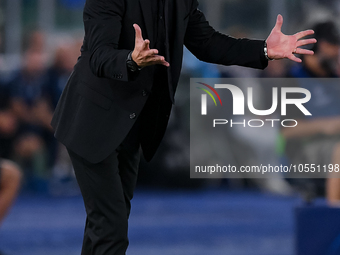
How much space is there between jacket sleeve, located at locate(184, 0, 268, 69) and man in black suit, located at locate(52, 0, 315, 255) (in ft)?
0.21

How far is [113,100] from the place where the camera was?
1.63 meters

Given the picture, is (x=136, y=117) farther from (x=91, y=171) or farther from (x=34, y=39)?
(x=34, y=39)

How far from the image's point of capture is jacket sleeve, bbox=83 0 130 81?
4.77 feet

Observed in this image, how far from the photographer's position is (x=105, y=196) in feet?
5.41

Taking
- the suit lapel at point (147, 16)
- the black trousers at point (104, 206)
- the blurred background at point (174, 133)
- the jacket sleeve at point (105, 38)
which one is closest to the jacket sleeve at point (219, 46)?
the suit lapel at point (147, 16)

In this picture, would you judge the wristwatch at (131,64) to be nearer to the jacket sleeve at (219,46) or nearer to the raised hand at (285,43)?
the jacket sleeve at (219,46)

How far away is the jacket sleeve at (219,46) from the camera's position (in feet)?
5.96

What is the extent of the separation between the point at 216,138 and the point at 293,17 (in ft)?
3.60

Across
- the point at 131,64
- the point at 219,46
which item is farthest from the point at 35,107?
the point at 131,64

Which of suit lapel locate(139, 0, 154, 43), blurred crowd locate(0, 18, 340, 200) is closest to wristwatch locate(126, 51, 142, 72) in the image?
suit lapel locate(139, 0, 154, 43)

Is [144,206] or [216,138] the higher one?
[216,138]

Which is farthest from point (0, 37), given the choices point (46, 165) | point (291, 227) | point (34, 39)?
point (291, 227)

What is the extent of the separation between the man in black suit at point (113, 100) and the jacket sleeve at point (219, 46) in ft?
0.21

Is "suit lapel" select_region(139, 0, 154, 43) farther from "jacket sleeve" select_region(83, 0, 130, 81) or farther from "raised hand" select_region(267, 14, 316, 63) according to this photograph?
"raised hand" select_region(267, 14, 316, 63)
